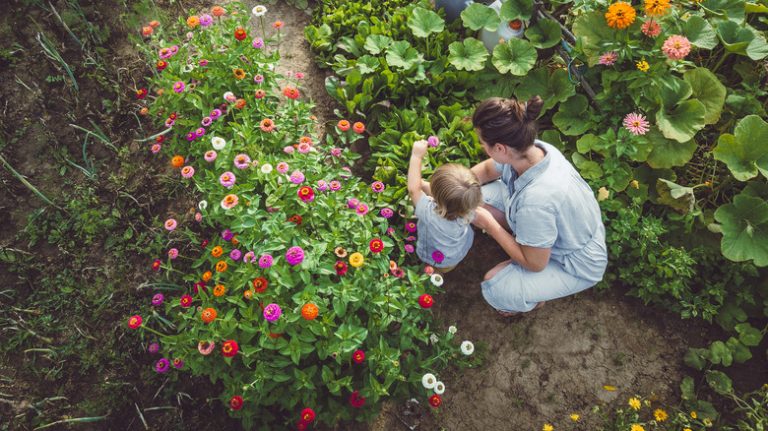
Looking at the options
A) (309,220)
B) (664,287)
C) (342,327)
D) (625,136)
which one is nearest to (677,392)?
(664,287)

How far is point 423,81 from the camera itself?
3.24 m

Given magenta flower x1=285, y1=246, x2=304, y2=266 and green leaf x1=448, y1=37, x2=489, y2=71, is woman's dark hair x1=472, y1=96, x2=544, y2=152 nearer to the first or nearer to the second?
magenta flower x1=285, y1=246, x2=304, y2=266

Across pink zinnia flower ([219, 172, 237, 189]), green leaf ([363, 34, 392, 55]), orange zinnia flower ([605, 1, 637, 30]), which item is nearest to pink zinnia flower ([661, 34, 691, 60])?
orange zinnia flower ([605, 1, 637, 30])

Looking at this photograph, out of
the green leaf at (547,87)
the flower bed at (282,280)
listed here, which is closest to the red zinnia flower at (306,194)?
the flower bed at (282,280)

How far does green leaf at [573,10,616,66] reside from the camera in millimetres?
2963

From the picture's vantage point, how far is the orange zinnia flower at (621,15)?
2590 mm

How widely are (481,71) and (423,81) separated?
47cm

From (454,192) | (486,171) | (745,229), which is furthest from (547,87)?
(454,192)

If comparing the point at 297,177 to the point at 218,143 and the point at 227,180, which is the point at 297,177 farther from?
the point at 218,143

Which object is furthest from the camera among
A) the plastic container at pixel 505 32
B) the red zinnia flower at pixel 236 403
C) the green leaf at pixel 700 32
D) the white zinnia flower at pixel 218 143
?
the plastic container at pixel 505 32

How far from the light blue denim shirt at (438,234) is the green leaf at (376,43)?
4.62 feet

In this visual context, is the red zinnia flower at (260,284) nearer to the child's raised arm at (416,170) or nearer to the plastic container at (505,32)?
the child's raised arm at (416,170)

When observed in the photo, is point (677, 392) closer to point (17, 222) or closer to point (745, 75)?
point (745, 75)

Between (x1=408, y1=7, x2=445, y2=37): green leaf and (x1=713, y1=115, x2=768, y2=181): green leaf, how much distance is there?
203cm
